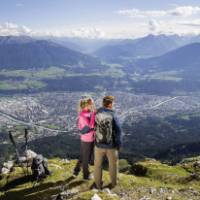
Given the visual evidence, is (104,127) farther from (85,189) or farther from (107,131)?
(85,189)

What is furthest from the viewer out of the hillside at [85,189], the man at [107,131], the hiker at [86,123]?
the hiker at [86,123]

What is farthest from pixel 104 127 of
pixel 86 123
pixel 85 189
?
pixel 85 189

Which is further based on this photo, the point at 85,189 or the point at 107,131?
the point at 85,189

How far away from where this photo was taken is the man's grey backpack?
2159 centimetres

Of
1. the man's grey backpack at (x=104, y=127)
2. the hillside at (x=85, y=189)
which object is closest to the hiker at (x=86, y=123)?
the man's grey backpack at (x=104, y=127)

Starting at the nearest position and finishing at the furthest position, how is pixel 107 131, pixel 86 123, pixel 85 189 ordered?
pixel 107 131, pixel 86 123, pixel 85 189

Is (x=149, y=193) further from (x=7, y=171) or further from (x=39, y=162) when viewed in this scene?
(x=7, y=171)

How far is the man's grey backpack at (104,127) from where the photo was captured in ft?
70.8

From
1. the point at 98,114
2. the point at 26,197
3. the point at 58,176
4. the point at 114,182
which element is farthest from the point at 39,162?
the point at 98,114

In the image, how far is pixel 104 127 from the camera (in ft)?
71.2

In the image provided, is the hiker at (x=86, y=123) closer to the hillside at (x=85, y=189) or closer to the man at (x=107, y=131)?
the man at (x=107, y=131)

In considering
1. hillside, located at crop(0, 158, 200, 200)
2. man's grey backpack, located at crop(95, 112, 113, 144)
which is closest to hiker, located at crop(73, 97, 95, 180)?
man's grey backpack, located at crop(95, 112, 113, 144)

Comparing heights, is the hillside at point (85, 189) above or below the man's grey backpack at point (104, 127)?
below

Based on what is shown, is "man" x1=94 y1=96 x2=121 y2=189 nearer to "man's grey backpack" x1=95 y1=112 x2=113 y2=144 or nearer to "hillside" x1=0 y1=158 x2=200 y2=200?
"man's grey backpack" x1=95 y1=112 x2=113 y2=144
